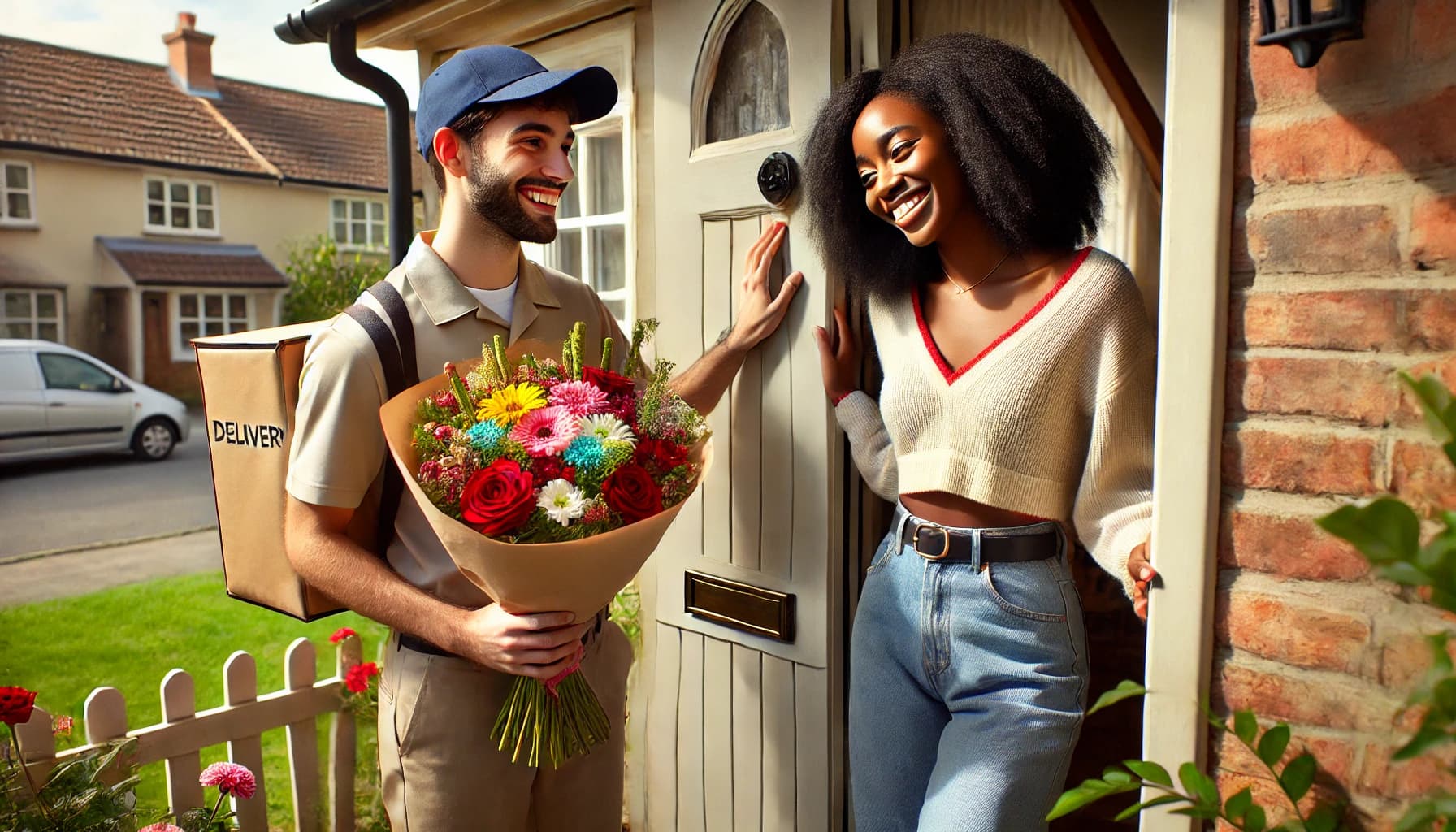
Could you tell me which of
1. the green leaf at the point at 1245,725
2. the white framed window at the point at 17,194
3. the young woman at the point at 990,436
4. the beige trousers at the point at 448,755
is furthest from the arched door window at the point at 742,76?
the white framed window at the point at 17,194

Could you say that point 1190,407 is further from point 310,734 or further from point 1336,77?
point 310,734

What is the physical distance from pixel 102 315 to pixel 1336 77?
68.2 feet

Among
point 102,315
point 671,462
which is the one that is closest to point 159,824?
point 671,462

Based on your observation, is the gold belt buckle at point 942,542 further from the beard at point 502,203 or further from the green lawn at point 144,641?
the green lawn at point 144,641

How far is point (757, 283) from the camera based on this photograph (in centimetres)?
231

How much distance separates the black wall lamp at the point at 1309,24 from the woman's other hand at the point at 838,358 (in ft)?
3.54

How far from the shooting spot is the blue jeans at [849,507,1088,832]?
167 centimetres

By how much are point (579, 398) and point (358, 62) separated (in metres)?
2.34

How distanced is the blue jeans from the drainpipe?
8.14ft

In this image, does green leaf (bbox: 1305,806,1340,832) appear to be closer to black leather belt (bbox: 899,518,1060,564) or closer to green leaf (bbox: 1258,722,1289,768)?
green leaf (bbox: 1258,722,1289,768)

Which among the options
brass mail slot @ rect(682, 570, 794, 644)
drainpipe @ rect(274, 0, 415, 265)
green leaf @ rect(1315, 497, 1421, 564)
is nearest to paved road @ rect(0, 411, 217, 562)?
drainpipe @ rect(274, 0, 415, 265)

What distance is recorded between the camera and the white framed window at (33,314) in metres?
16.7

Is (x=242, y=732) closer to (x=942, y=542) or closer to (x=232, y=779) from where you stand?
(x=232, y=779)

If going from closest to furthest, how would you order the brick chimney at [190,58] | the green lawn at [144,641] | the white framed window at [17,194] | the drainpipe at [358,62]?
the drainpipe at [358,62] < the green lawn at [144,641] < the white framed window at [17,194] < the brick chimney at [190,58]
